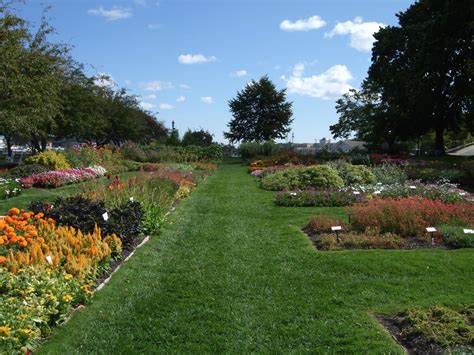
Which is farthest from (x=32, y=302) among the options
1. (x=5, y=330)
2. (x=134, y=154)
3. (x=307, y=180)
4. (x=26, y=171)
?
(x=134, y=154)

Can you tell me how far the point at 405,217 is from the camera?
334 inches

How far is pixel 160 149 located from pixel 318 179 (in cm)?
1779

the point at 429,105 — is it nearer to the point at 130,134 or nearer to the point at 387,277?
the point at 130,134

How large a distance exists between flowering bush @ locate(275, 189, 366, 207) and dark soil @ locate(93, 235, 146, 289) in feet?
16.8

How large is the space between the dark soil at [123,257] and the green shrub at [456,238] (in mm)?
4836

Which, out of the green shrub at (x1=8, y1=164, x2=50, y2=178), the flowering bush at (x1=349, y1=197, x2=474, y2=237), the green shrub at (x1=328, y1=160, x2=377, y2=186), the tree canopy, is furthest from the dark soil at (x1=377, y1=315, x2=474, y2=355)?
the tree canopy

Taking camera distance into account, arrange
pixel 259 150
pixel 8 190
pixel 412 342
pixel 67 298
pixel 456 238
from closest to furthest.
Answer: 1. pixel 412 342
2. pixel 67 298
3. pixel 456 238
4. pixel 8 190
5. pixel 259 150

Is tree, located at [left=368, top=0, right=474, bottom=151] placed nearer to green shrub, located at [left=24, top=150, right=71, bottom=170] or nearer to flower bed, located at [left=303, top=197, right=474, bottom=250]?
flower bed, located at [left=303, top=197, right=474, bottom=250]

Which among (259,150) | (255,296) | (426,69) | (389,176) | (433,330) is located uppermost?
(426,69)

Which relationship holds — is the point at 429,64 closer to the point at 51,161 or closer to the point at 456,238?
the point at 51,161

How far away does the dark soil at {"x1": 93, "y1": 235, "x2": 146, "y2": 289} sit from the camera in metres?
6.05

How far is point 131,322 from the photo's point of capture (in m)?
4.90

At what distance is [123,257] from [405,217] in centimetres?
468

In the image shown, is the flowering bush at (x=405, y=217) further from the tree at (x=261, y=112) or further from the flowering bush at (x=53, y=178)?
the tree at (x=261, y=112)
